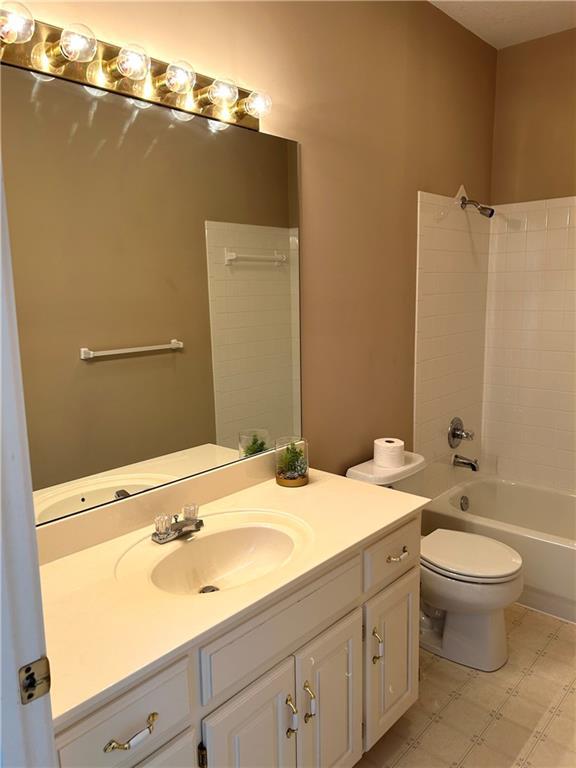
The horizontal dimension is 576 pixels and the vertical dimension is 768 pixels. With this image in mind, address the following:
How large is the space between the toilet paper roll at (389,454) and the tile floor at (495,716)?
0.83 metres

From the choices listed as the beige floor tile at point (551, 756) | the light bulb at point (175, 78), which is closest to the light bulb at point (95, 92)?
the light bulb at point (175, 78)

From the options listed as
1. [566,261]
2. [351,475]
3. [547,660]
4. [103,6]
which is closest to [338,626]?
[351,475]

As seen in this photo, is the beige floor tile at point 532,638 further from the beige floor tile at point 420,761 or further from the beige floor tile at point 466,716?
the beige floor tile at point 420,761

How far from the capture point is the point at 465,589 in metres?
2.18

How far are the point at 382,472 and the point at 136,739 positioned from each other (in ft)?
4.79

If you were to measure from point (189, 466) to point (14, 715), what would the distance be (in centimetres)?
108

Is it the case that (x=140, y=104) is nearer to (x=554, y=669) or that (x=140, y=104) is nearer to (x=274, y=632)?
(x=274, y=632)

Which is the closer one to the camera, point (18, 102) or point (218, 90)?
point (18, 102)

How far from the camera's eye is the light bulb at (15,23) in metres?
1.23

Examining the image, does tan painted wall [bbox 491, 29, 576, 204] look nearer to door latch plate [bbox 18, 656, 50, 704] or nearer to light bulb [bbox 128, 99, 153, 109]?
light bulb [bbox 128, 99, 153, 109]

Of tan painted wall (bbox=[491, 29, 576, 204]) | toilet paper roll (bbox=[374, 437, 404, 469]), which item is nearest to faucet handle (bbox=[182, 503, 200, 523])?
toilet paper roll (bbox=[374, 437, 404, 469])

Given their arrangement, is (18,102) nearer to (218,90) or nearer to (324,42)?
(218,90)

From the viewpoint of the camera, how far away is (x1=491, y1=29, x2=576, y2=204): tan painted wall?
289 cm

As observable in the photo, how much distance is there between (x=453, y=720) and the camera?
80.0 inches
